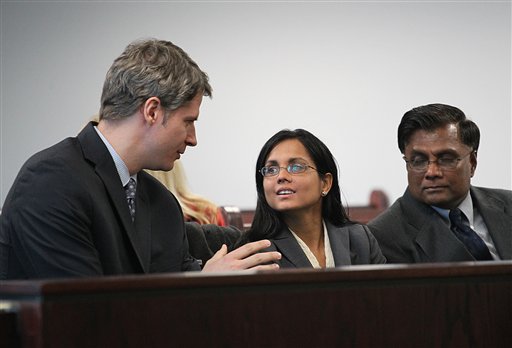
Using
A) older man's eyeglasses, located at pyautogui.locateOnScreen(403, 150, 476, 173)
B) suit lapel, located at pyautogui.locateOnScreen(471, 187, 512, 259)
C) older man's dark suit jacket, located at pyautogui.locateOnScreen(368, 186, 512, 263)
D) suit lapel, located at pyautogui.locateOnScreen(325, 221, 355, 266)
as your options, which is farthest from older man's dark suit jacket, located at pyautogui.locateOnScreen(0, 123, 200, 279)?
suit lapel, located at pyautogui.locateOnScreen(471, 187, 512, 259)

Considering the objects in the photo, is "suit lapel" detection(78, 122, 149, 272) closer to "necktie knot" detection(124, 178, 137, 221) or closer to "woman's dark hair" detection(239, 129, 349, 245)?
"necktie knot" detection(124, 178, 137, 221)

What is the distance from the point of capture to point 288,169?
107 inches

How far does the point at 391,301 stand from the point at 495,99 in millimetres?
4273

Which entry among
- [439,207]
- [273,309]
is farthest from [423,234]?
[273,309]

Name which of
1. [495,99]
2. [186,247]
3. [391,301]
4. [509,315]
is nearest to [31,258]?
[186,247]

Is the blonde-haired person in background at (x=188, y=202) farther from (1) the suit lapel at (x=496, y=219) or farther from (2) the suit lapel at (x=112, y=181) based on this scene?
(2) the suit lapel at (x=112, y=181)

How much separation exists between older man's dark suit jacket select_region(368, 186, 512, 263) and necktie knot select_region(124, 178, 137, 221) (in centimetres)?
90

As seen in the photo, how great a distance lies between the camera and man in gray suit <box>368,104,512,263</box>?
2.84 m

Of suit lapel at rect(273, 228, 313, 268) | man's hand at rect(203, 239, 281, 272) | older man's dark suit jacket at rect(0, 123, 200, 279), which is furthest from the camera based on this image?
suit lapel at rect(273, 228, 313, 268)

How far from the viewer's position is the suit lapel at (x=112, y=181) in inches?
84.4

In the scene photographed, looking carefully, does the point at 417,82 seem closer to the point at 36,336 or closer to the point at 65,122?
the point at 65,122

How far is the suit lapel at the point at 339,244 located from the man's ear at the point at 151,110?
705mm

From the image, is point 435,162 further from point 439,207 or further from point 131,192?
point 131,192

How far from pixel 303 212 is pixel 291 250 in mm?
147
